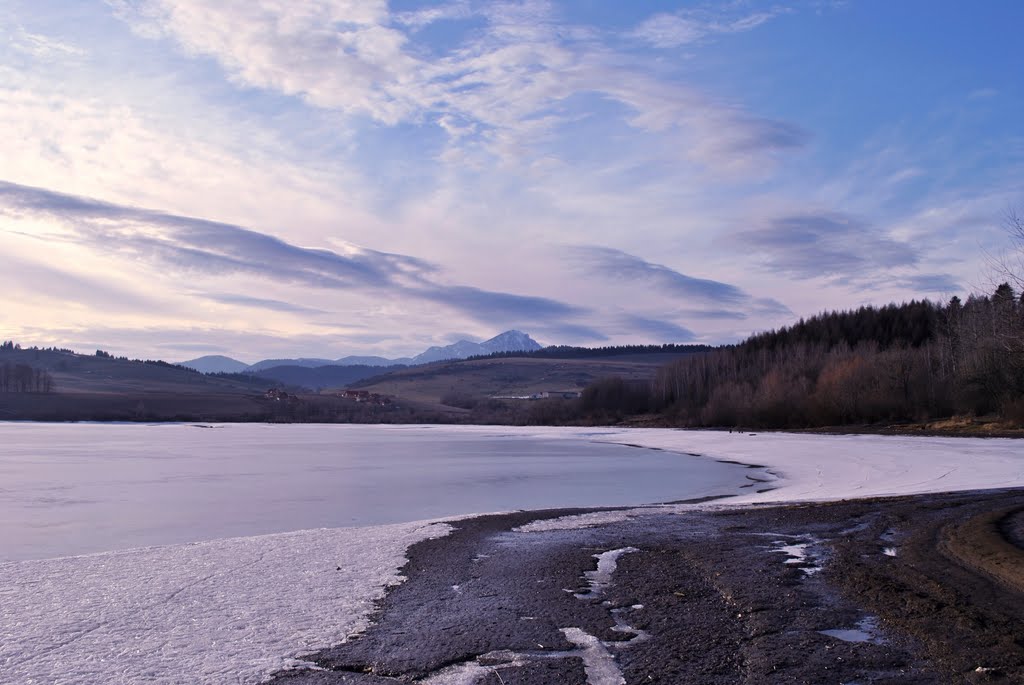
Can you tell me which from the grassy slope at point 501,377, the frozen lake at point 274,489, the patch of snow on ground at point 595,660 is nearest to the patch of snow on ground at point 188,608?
the patch of snow on ground at point 595,660

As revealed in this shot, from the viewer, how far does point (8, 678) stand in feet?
17.3

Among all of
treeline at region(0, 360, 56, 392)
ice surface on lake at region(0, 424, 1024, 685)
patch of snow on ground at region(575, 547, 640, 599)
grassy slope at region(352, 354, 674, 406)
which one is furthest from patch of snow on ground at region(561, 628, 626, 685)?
grassy slope at region(352, 354, 674, 406)

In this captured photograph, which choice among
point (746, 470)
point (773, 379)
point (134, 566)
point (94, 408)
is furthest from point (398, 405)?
point (134, 566)

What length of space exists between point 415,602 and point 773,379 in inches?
2719

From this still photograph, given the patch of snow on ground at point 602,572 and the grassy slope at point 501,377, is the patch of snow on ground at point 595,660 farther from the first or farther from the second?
the grassy slope at point 501,377

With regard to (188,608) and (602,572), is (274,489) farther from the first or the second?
(188,608)

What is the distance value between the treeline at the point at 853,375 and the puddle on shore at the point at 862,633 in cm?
2051

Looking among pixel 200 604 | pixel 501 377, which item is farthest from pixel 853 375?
pixel 501 377

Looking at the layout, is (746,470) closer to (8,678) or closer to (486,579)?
(486,579)

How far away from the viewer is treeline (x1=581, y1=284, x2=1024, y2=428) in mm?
47094

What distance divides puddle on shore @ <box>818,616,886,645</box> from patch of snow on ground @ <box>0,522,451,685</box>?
11.6 feet

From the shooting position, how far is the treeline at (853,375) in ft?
155

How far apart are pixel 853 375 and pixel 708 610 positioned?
197ft

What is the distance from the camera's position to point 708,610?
6.93 m
